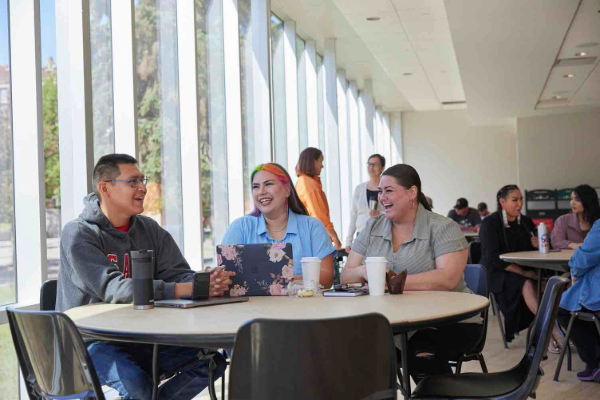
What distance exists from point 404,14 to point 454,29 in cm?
54

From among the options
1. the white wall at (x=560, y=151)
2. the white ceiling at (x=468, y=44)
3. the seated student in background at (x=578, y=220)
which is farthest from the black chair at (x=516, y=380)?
the white wall at (x=560, y=151)

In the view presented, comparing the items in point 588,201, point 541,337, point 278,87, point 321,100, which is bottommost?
point 541,337

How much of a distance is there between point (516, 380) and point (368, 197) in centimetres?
469

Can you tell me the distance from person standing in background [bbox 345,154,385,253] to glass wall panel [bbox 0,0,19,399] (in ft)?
12.7

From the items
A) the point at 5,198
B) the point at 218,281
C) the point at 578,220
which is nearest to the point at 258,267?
the point at 218,281

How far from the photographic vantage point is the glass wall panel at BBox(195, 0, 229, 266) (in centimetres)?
557

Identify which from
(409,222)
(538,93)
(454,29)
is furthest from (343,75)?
(409,222)

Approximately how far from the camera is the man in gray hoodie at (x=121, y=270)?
2.40 metres

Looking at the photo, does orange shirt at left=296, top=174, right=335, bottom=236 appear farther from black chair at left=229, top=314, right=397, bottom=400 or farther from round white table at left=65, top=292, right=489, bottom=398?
black chair at left=229, top=314, right=397, bottom=400

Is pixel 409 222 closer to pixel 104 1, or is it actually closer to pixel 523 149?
pixel 104 1

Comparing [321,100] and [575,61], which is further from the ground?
[575,61]

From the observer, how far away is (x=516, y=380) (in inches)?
89.3

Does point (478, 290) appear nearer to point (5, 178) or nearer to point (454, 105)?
point (5, 178)

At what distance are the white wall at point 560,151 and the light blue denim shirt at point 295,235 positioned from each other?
1211cm
